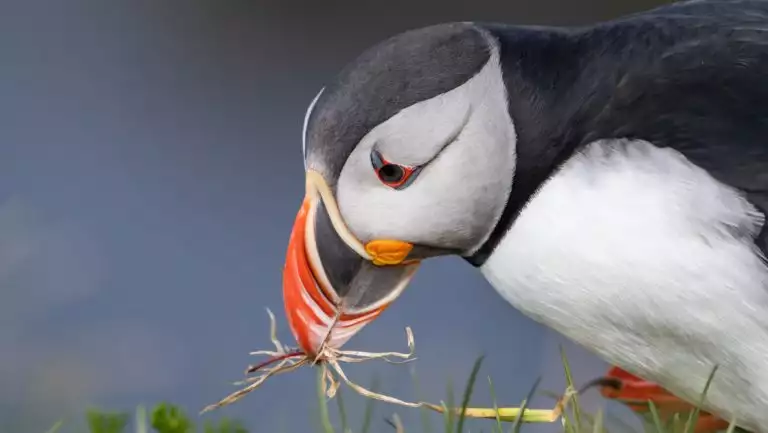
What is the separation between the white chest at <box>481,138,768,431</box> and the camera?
0.49m

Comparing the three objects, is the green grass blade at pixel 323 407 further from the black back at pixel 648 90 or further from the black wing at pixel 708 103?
the black wing at pixel 708 103

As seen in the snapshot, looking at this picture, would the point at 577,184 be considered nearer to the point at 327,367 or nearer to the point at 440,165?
the point at 440,165

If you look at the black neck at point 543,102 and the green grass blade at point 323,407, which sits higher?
the black neck at point 543,102

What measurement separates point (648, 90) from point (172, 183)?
2.69 feet

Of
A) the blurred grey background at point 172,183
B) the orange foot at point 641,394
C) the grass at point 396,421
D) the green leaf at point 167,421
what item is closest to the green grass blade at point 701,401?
the grass at point 396,421

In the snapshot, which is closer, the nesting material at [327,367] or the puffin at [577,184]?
the puffin at [577,184]

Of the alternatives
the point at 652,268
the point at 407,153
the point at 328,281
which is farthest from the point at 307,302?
the point at 652,268

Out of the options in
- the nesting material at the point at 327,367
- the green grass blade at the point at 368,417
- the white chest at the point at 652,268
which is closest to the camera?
the white chest at the point at 652,268

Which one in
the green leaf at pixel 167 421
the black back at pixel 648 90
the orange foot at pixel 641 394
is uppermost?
the black back at pixel 648 90

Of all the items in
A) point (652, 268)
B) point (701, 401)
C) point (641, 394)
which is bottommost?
point (641, 394)

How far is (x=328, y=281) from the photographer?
0.59m

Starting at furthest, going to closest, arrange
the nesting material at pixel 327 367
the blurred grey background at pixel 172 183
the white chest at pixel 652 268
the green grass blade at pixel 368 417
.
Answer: the blurred grey background at pixel 172 183, the green grass blade at pixel 368 417, the nesting material at pixel 327 367, the white chest at pixel 652 268

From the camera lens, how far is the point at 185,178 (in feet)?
3.94

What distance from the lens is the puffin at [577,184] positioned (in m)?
0.50
